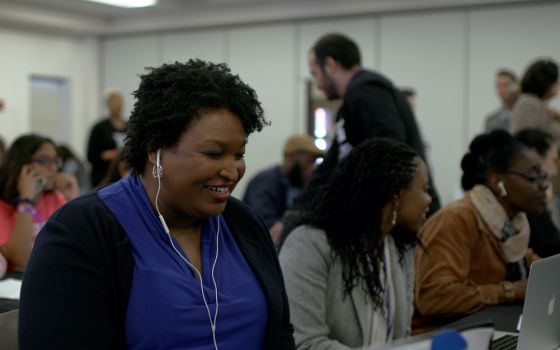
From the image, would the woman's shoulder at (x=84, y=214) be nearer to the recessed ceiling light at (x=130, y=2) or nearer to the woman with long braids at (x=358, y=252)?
the woman with long braids at (x=358, y=252)

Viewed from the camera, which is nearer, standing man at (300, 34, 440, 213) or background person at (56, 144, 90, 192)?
standing man at (300, 34, 440, 213)

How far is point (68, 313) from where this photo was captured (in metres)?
1.31

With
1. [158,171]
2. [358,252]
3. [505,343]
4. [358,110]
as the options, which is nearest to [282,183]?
[358,110]

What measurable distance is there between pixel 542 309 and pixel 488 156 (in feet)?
3.30

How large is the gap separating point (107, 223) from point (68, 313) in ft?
0.62

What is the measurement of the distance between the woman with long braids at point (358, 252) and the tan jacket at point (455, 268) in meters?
0.24

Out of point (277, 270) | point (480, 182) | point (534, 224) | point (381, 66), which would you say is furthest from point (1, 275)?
point (381, 66)

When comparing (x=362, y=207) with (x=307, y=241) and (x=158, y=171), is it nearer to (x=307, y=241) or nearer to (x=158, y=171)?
(x=307, y=241)

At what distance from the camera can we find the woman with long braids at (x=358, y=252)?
1965mm

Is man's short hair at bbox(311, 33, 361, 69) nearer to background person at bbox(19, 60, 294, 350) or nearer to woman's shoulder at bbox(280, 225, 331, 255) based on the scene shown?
woman's shoulder at bbox(280, 225, 331, 255)

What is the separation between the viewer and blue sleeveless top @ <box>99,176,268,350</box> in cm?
141

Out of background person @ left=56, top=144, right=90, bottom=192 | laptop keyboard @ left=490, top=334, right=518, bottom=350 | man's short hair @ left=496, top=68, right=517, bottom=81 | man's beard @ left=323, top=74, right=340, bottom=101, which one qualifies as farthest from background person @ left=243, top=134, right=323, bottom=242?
laptop keyboard @ left=490, top=334, right=518, bottom=350

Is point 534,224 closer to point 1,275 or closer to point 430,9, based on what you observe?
point 1,275

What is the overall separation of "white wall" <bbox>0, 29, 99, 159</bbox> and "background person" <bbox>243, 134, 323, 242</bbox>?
521 centimetres
